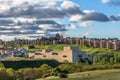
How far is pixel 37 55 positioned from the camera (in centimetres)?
16425

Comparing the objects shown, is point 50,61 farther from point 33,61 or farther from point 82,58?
point 82,58

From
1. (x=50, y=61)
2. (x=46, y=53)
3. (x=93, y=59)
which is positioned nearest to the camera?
(x=50, y=61)

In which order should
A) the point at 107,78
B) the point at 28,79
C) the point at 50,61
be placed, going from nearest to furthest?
the point at 107,78, the point at 28,79, the point at 50,61

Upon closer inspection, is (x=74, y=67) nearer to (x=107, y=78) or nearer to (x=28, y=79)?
(x=28, y=79)

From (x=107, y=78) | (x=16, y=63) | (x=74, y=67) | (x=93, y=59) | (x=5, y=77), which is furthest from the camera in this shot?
(x=93, y=59)

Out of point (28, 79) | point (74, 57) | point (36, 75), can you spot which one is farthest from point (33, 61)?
point (28, 79)

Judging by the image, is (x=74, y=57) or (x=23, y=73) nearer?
(x=23, y=73)

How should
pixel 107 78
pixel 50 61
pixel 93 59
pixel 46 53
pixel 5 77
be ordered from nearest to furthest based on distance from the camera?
pixel 107 78
pixel 5 77
pixel 50 61
pixel 93 59
pixel 46 53

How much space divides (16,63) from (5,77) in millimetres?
44632

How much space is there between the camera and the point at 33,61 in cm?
12619

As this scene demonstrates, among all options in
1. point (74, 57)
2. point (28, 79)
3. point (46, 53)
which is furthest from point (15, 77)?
point (46, 53)

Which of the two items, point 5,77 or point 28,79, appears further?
point 5,77

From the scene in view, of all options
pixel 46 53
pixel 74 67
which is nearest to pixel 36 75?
pixel 74 67

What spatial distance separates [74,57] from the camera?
493 feet
